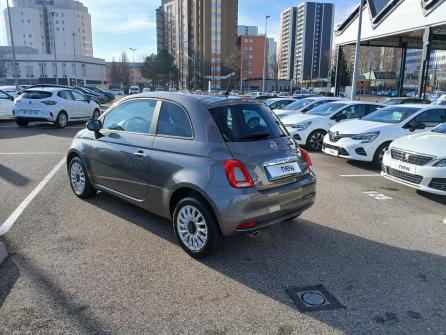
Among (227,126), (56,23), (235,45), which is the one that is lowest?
(227,126)

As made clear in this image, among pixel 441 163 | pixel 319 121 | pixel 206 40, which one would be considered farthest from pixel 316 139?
pixel 206 40

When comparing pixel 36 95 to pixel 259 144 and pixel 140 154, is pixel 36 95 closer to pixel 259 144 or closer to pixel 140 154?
pixel 140 154

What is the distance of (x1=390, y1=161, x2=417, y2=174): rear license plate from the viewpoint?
20.2 ft

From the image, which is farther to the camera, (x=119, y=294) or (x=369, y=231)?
(x=369, y=231)

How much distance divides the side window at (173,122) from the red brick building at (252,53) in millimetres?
114826

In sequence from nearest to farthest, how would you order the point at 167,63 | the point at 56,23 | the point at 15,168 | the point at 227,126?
the point at 227,126
the point at 15,168
the point at 167,63
the point at 56,23

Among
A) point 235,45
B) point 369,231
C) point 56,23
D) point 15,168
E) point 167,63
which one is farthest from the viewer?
point 56,23

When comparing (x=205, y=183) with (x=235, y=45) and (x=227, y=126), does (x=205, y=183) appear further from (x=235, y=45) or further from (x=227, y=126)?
(x=235, y=45)

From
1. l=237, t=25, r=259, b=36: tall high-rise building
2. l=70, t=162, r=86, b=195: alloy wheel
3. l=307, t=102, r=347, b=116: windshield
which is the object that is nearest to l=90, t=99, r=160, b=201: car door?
l=70, t=162, r=86, b=195: alloy wheel

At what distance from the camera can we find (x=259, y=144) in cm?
398

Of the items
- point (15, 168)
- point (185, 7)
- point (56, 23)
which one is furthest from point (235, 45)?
point (15, 168)

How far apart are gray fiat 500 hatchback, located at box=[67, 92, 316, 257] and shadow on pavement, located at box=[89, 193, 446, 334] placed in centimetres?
41

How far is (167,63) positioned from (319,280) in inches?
3407

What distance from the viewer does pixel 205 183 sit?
146 inches
